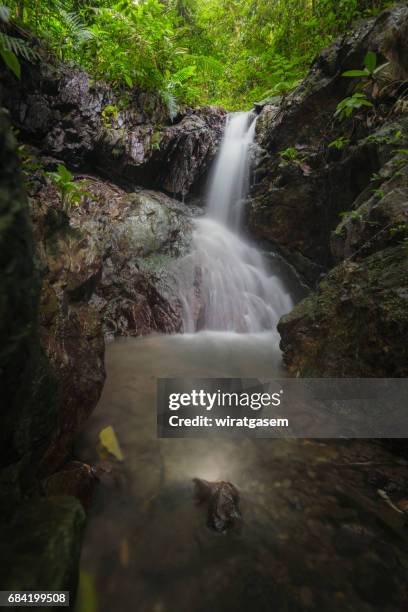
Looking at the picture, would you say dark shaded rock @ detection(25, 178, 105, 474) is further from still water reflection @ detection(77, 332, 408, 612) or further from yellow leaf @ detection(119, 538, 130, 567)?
yellow leaf @ detection(119, 538, 130, 567)

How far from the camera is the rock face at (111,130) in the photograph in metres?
5.95

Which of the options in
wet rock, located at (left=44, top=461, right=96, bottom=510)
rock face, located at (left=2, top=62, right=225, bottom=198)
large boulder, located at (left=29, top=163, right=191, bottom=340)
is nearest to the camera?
wet rock, located at (left=44, top=461, right=96, bottom=510)

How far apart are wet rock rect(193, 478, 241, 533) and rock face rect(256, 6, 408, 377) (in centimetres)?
174

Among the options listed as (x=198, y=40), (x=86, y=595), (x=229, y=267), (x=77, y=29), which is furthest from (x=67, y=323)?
(x=198, y=40)

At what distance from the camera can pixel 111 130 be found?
667cm

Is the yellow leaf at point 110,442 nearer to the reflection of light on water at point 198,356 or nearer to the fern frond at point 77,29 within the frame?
the reflection of light on water at point 198,356

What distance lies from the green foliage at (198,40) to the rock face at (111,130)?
0.40 m

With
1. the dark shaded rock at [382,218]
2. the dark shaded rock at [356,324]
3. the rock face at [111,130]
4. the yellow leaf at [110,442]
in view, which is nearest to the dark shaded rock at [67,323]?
the yellow leaf at [110,442]

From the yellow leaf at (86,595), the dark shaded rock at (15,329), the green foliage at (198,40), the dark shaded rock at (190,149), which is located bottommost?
the yellow leaf at (86,595)

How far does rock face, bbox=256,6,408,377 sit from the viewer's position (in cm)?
289

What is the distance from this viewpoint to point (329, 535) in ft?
5.26

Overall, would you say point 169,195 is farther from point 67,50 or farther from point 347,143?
point 347,143

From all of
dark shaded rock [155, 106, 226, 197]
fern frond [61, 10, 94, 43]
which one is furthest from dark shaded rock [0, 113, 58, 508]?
fern frond [61, 10, 94, 43]

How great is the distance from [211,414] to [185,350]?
188 cm
